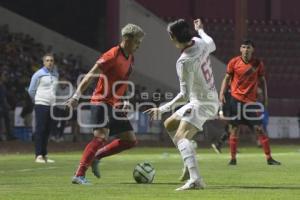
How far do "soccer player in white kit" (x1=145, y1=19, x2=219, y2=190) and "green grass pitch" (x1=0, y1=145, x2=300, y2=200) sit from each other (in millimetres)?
463

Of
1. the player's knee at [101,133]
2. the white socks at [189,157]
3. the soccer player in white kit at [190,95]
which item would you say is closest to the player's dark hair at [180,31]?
the soccer player in white kit at [190,95]

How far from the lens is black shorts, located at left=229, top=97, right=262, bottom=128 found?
1694cm

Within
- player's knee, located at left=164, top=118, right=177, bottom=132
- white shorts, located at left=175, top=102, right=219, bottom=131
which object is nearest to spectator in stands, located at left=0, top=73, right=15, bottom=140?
player's knee, located at left=164, top=118, right=177, bottom=132

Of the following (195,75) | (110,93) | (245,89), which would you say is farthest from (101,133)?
(245,89)

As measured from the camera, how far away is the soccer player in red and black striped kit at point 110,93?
Answer: 11852 millimetres

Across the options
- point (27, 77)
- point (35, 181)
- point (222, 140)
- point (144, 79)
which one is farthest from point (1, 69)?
point (35, 181)

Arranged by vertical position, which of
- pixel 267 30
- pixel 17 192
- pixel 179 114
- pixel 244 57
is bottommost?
pixel 17 192

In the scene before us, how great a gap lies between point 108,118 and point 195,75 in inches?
60.8

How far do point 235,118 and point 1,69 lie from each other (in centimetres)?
1730

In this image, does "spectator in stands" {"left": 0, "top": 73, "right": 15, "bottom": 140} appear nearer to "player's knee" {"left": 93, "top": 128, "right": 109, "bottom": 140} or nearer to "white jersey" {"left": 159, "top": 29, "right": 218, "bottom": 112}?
"player's knee" {"left": 93, "top": 128, "right": 109, "bottom": 140}

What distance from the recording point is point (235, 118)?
1711cm

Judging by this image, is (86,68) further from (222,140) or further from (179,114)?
(179,114)

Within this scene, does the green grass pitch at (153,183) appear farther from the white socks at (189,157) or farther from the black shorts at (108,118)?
the black shorts at (108,118)

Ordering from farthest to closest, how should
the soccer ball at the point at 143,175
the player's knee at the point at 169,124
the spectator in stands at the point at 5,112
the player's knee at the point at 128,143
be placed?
the spectator in stands at the point at 5,112 < the player's knee at the point at 128,143 < the soccer ball at the point at 143,175 < the player's knee at the point at 169,124
